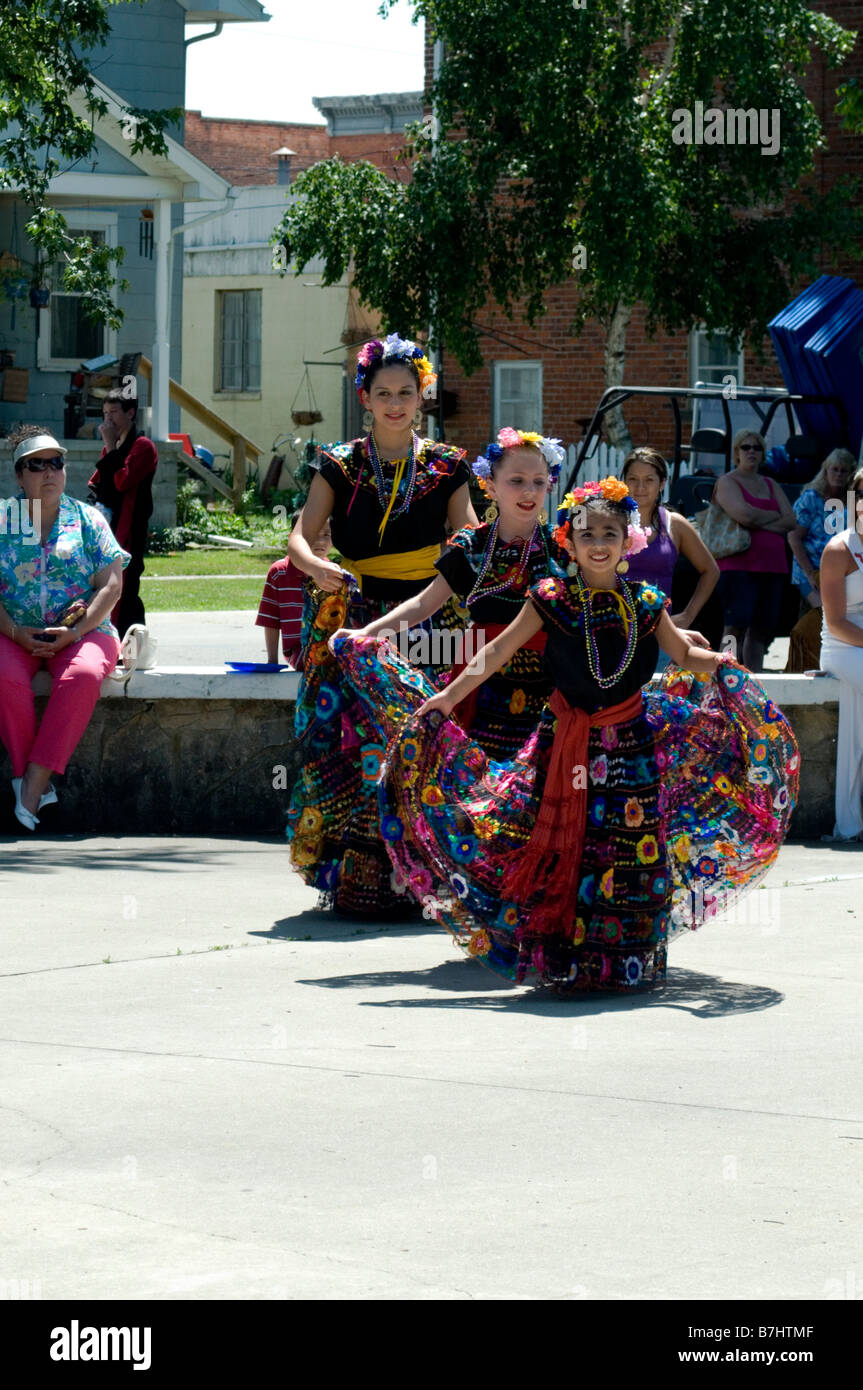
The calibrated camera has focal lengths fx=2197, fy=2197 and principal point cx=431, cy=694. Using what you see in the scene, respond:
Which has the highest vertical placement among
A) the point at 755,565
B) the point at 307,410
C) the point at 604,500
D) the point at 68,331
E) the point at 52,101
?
the point at 52,101

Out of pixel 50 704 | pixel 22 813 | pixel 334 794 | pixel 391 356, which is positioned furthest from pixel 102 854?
pixel 391 356

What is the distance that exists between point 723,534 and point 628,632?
21.8ft

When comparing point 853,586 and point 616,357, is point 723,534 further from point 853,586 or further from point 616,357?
point 616,357

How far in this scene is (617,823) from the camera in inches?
280

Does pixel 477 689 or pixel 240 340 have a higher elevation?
pixel 240 340

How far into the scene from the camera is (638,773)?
7168 millimetres

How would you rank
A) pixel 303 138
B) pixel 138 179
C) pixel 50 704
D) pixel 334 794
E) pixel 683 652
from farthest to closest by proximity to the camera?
pixel 303 138
pixel 138 179
pixel 50 704
pixel 334 794
pixel 683 652

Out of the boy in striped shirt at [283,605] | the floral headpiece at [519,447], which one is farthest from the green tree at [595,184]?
the floral headpiece at [519,447]

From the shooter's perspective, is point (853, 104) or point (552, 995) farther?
point (853, 104)

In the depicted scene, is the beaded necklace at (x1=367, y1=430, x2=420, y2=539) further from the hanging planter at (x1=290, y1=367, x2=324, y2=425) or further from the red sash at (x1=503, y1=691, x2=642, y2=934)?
the hanging planter at (x1=290, y1=367, x2=324, y2=425)

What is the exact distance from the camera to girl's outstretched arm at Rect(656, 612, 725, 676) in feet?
24.2

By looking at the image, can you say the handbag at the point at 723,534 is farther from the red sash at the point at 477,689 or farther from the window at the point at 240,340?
the window at the point at 240,340

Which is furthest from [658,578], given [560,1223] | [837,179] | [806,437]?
[837,179]

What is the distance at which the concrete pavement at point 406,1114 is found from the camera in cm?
427
